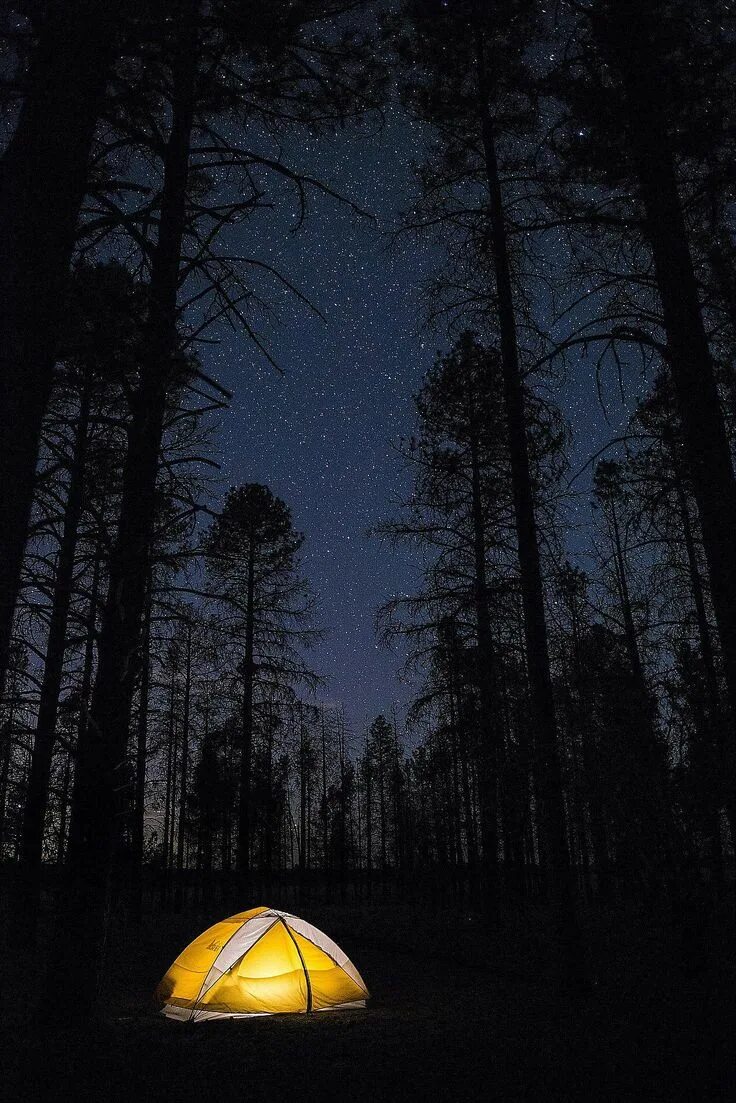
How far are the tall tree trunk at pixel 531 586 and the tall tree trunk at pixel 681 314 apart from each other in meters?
1.90

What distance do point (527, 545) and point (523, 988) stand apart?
21.0ft

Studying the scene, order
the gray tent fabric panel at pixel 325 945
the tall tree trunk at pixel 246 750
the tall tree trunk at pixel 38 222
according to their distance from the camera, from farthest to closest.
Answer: the tall tree trunk at pixel 246 750 → the gray tent fabric panel at pixel 325 945 → the tall tree trunk at pixel 38 222

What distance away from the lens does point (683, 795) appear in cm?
927

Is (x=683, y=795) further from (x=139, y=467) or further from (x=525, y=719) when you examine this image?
(x=139, y=467)

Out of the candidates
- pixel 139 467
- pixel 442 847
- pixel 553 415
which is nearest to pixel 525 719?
pixel 553 415

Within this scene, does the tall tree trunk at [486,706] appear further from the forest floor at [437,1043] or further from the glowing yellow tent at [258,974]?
the glowing yellow tent at [258,974]

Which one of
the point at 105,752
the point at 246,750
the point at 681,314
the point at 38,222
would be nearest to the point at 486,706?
the point at 246,750

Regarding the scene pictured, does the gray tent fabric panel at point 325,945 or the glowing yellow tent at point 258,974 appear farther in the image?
the gray tent fabric panel at point 325,945

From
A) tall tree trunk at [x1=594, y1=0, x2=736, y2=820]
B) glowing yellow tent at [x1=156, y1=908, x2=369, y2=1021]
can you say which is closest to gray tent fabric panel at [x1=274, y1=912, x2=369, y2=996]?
glowing yellow tent at [x1=156, y1=908, x2=369, y2=1021]

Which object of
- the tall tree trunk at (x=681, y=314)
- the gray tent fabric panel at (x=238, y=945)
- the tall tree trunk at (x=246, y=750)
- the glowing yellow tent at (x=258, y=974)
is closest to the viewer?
the tall tree trunk at (x=681, y=314)

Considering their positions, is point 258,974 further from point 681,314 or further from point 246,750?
point 681,314

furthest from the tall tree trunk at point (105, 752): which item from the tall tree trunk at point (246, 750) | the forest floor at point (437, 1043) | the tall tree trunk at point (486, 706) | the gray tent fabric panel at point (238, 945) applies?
the tall tree trunk at point (246, 750)

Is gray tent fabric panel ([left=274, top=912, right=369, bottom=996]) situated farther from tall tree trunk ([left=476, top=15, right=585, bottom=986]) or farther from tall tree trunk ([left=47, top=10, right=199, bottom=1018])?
tall tree trunk ([left=47, top=10, right=199, bottom=1018])

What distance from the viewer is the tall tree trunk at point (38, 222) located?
8.11 feet
